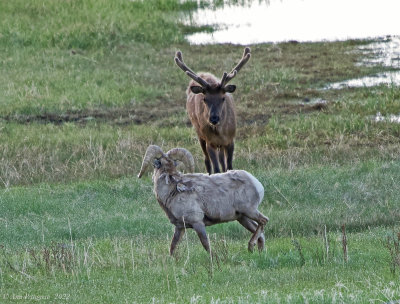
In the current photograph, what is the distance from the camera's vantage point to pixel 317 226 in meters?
13.1

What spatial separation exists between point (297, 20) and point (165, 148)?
59.8ft

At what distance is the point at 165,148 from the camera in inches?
727

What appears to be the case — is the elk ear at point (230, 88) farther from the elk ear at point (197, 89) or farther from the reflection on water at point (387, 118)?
the reflection on water at point (387, 118)

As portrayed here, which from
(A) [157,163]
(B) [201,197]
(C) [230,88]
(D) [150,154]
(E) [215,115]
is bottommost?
(B) [201,197]

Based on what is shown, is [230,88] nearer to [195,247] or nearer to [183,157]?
[183,157]

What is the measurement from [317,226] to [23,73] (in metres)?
15.3

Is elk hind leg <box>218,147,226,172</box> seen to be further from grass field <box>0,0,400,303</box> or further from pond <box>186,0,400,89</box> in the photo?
pond <box>186,0,400,89</box>

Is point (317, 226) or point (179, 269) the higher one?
point (179, 269)

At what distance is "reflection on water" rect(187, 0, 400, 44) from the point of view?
103 feet

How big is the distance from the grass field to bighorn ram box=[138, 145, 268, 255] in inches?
15.2

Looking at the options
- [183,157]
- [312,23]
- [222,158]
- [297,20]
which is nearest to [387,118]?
[222,158]

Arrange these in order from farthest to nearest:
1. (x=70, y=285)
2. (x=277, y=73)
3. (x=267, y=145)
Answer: (x=277, y=73) < (x=267, y=145) < (x=70, y=285)

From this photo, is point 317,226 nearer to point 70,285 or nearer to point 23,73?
point 70,285

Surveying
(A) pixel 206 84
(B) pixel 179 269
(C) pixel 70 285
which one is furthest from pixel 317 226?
(C) pixel 70 285
